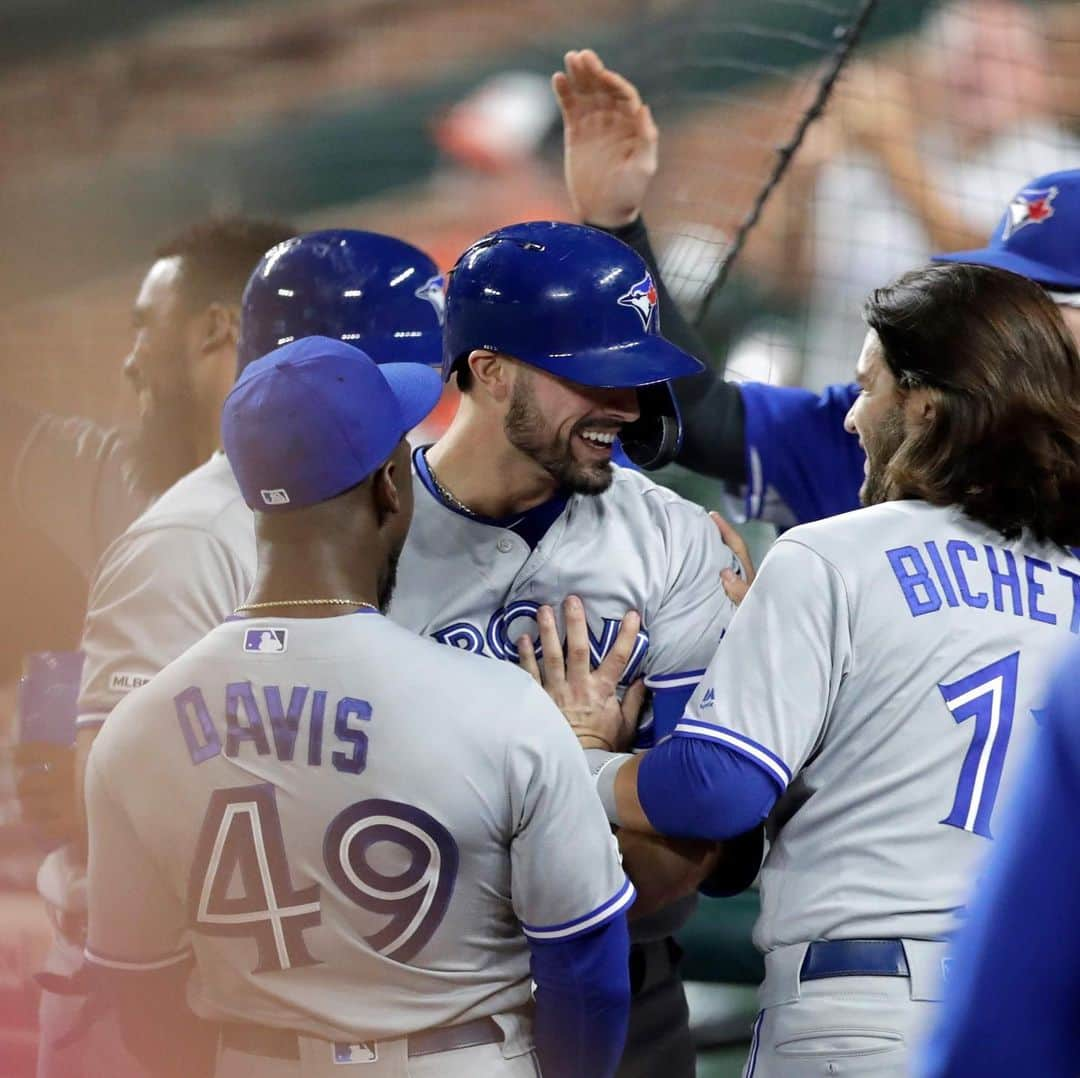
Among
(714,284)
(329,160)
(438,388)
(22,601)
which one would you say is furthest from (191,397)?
(329,160)

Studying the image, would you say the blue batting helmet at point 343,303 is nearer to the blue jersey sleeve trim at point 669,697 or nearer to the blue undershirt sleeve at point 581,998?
the blue jersey sleeve trim at point 669,697

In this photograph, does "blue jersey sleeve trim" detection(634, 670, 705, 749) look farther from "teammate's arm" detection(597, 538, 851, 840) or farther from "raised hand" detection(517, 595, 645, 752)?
"teammate's arm" detection(597, 538, 851, 840)

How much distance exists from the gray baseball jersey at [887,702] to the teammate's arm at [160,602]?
57cm

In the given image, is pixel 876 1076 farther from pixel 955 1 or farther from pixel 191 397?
pixel 955 1

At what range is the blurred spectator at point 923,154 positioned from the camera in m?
4.65

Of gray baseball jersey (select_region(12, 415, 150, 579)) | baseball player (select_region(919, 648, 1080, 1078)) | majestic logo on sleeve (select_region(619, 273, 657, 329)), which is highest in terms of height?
baseball player (select_region(919, 648, 1080, 1078))

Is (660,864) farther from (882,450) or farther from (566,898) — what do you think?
(882,450)

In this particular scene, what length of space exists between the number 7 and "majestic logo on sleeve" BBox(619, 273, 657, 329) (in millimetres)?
501

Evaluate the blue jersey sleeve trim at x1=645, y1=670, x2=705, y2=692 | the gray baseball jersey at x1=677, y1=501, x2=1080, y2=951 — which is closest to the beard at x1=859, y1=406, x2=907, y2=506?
the gray baseball jersey at x1=677, y1=501, x2=1080, y2=951

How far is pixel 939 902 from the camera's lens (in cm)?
134

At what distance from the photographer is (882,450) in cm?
153

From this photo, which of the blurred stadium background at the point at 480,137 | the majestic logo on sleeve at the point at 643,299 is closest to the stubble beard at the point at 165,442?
the majestic logo on sleeve at the point at 643,299

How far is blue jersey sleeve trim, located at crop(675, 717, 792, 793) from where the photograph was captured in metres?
1.34

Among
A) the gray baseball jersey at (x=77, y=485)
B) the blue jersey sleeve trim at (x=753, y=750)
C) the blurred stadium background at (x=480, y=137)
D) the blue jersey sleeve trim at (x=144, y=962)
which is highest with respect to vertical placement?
the blue jersey sleeve trim at (x=753, y=750)
